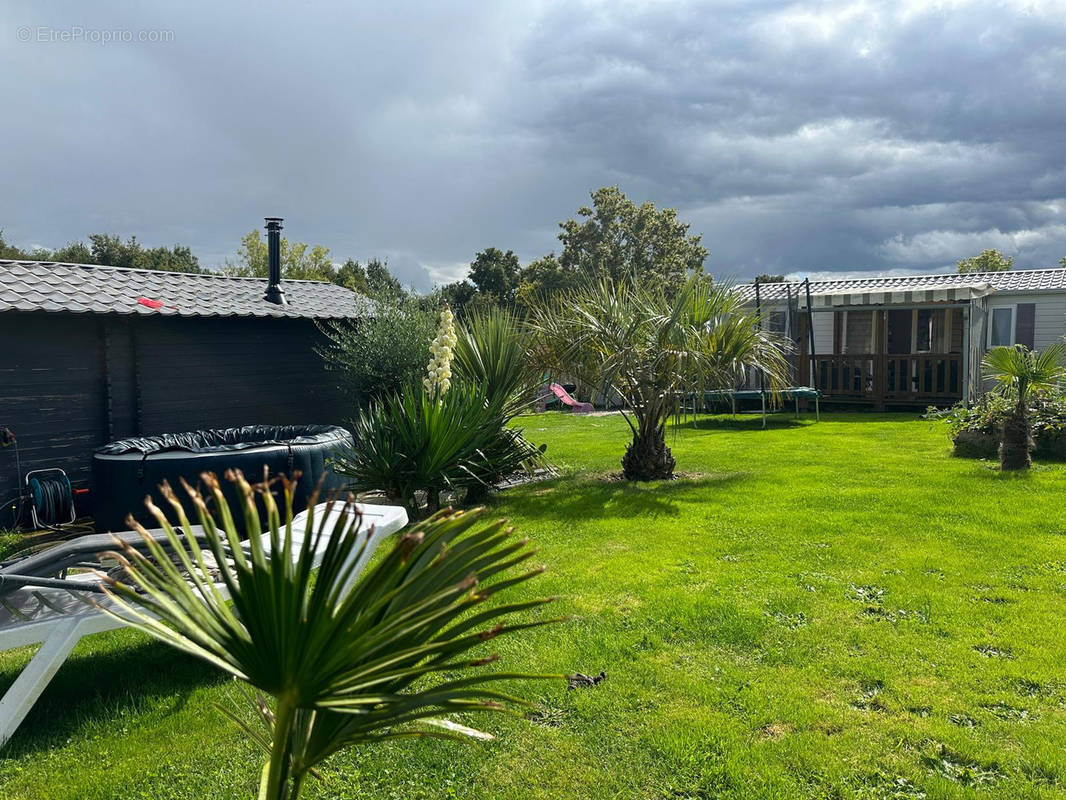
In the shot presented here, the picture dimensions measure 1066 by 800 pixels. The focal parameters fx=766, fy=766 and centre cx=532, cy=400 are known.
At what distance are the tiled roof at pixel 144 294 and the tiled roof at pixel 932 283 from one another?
11324mm

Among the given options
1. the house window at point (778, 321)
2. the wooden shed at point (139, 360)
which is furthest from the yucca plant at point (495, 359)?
the house window at point (778, 321)

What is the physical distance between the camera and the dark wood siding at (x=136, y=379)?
839 cm

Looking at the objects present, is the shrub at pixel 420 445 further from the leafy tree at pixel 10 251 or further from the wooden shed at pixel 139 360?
the leafy tree at pixel 10 251

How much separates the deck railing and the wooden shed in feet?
39.7

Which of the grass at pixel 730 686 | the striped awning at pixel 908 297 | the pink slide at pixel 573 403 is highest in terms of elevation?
the striped awning at pixel 908 297

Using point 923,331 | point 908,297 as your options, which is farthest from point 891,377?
point 923,331

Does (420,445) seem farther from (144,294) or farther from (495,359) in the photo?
(144,294)

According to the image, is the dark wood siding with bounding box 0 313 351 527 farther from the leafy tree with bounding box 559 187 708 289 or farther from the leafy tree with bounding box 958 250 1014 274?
the leafy tree with bounding box 958 250 1014 274

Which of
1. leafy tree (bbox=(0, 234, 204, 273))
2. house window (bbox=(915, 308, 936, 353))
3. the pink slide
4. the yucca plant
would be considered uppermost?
leafy tree (bbox=(0, 234, 204, 273))

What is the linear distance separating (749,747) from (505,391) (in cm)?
608

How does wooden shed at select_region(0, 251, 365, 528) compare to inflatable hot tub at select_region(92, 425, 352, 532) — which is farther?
wooden shed at select_region(0, 251, 365, 528)

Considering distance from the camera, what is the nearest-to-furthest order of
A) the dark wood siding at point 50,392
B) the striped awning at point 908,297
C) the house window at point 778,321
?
the dark wood siding at point 50,392, the striped awning at point 908,297, the house window at point 778,321

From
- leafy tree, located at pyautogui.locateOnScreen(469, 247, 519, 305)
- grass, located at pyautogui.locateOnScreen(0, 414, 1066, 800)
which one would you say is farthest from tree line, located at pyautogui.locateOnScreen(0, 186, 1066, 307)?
grass, located at pyautogui.locateOnScreen(0, 414, 1066, 800)

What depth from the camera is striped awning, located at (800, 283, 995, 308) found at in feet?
54.5
